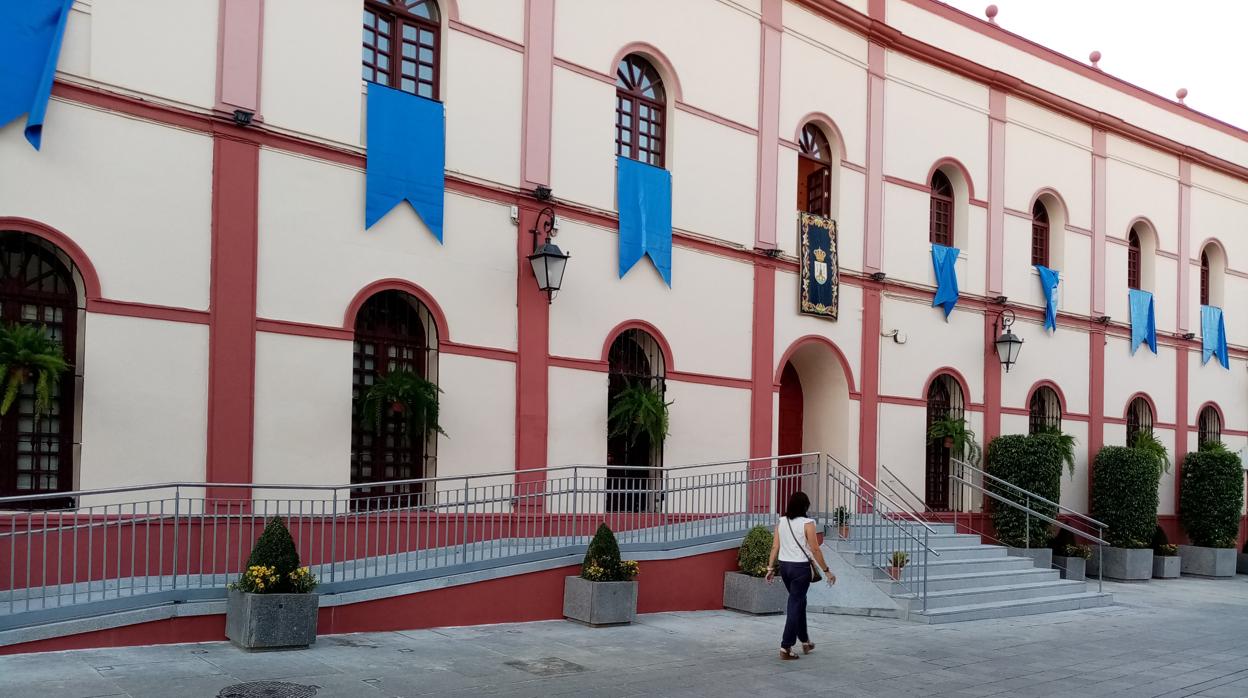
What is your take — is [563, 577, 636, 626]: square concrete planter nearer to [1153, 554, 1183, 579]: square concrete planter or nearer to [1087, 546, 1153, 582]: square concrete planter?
[1087, 546, 1153, 582]: square concrete planter

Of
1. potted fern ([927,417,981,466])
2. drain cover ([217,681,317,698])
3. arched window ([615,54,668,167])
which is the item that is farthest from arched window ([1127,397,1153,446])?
drain cover ([217,681,317,698])

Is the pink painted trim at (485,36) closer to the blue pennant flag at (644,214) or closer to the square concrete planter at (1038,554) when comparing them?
the blue pennant flag at (644,214)

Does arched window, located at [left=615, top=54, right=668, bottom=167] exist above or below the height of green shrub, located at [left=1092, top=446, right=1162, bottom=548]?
above

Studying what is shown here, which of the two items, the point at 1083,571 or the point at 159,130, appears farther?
the point at 1083,571

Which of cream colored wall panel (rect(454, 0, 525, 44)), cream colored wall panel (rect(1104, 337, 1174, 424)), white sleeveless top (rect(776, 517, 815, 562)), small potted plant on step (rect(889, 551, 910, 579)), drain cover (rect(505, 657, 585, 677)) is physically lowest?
drain cover (rect(505, 657, 585, 677))

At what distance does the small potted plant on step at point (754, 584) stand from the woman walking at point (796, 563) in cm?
259

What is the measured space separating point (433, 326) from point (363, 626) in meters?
3.81

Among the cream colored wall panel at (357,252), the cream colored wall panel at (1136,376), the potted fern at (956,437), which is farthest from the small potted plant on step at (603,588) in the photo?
the cream colored wall panel at (1136,376)

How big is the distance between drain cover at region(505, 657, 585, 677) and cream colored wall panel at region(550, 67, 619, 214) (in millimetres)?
6458

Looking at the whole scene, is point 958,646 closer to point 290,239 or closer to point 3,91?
point 290,239

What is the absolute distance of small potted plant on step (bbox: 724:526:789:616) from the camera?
510 inches

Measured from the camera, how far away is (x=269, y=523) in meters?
9.58

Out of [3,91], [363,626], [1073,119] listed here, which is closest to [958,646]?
A: [363,626]

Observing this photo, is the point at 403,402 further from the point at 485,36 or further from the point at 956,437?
the point at 956,437
